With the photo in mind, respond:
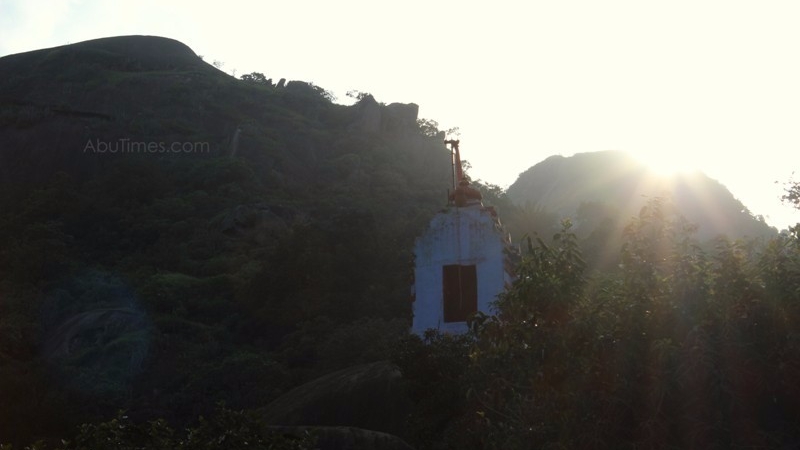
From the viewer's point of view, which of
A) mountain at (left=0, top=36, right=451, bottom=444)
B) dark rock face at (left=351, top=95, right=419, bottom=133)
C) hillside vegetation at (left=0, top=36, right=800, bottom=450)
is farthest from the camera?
dark rock face at (left=351, top=95, right=419, bottom=133)

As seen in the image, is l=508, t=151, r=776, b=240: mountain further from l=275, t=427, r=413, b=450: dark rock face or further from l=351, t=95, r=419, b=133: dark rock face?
l=275, t=427, r=413, b=450: dark rock face

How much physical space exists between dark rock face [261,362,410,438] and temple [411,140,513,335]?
166 centimetres

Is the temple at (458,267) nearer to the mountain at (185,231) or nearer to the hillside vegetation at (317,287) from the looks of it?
the mountain at (185,231)

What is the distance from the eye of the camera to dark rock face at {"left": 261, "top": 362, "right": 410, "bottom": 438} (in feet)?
60.8

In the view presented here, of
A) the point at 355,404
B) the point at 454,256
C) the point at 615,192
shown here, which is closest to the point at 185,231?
the point at 454,256

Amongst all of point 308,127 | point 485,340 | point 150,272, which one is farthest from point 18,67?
point 485,340

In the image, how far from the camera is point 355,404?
19.0m

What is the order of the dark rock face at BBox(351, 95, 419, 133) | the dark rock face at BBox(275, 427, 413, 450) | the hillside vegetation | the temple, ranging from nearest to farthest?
1. the hillside vegetation
2. the dark rock face at BBox(275, 427, 413, 450)
3. the temple
4. the dark rock face at BBox(351, 95, 419, 133)

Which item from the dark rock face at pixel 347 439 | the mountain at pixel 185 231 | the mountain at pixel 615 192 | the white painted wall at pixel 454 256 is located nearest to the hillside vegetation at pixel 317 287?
the dark rock face at pixel 347 439

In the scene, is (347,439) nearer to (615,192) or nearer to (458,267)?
(458,267)

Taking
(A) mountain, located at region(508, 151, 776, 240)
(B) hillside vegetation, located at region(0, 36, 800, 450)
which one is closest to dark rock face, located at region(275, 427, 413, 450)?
(B) hillside vegetation, located at region(0, 36, 800, 450)

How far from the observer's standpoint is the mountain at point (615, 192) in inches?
2569

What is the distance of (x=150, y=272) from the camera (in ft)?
157

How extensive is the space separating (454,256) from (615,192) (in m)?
63.5
